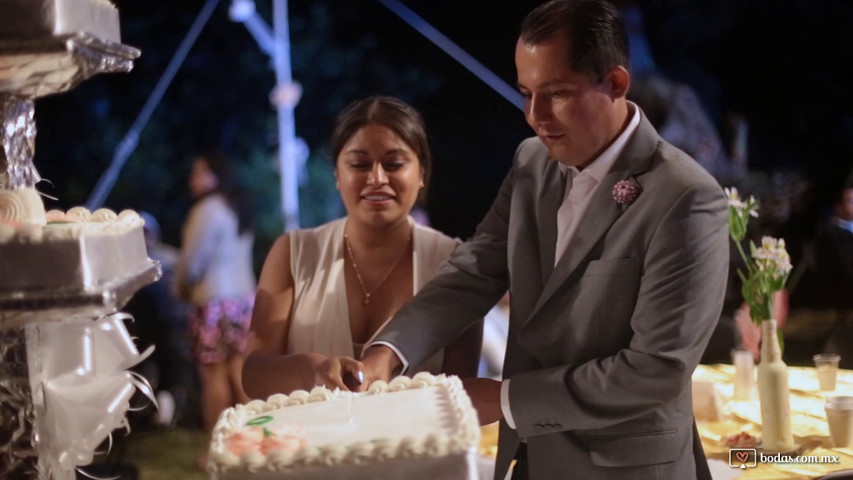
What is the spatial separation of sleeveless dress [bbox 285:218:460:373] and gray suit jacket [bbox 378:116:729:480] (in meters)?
0.49

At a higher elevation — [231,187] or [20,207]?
[20,207]

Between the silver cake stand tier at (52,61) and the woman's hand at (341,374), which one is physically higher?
the silver cake stand tier at (52,61)

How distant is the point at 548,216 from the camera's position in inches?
93.6

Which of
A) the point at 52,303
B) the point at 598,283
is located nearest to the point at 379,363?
the point at 598,283

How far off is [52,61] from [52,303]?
0.46 meters

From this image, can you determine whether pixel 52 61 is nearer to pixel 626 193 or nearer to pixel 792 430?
pixel 626 193

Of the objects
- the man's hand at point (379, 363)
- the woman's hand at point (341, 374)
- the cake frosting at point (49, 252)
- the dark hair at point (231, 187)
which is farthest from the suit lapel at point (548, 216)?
the dark hair at point (231, 187)

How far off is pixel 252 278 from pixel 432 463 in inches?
224

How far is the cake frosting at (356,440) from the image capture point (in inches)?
61.6

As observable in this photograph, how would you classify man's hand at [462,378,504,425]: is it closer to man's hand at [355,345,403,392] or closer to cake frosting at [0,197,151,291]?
man's hand at [355,345,403,392]

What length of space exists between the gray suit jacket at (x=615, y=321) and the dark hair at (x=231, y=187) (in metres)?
4.97

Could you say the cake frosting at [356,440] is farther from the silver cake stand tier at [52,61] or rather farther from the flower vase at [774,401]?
the flower vase at [774,401]

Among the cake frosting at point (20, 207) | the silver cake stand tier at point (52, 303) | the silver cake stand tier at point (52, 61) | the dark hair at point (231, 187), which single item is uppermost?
the silver cake stand tier at point (52, 61)

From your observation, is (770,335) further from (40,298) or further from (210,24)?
(210,24)
